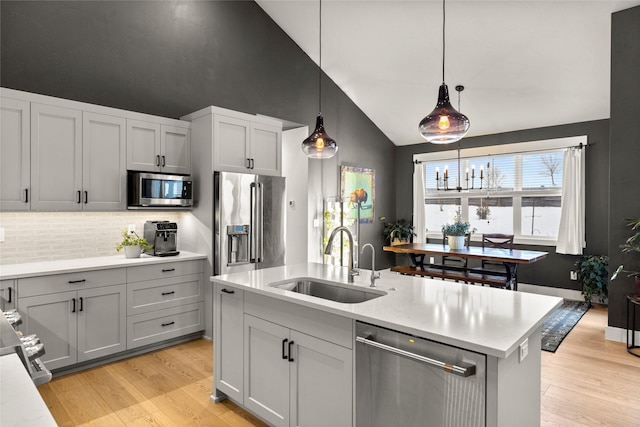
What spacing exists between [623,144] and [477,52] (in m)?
2.01

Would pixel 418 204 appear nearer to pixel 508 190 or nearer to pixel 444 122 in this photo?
pixel 508 190

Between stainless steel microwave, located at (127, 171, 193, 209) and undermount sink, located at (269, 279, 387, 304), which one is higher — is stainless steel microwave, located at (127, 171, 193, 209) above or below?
above

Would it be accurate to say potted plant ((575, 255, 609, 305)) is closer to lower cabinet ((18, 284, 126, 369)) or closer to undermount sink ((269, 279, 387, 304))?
undermount sink ((269, 279, 387, 304))

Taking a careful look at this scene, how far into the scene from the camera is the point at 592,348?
3742 mm

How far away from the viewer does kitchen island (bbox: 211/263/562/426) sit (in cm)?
151

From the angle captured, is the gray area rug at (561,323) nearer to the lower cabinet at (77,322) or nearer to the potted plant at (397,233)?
the potted plant at (397,233)

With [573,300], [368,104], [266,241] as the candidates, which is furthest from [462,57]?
[573,300]

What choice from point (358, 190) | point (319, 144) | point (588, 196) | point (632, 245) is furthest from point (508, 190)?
point (319, 144)

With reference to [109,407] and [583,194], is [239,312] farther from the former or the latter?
[583,194]

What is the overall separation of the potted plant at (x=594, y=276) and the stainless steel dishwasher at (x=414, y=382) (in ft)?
15.8

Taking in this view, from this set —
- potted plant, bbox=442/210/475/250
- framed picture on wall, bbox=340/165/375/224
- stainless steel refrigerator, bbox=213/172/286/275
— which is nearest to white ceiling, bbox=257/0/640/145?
framed picture on wall, bbox=340/165/375/224

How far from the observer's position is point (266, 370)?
2283mm

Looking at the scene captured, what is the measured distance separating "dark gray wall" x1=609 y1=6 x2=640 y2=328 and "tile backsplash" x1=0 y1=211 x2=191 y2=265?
16.3 feet

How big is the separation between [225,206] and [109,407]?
2019 mm
